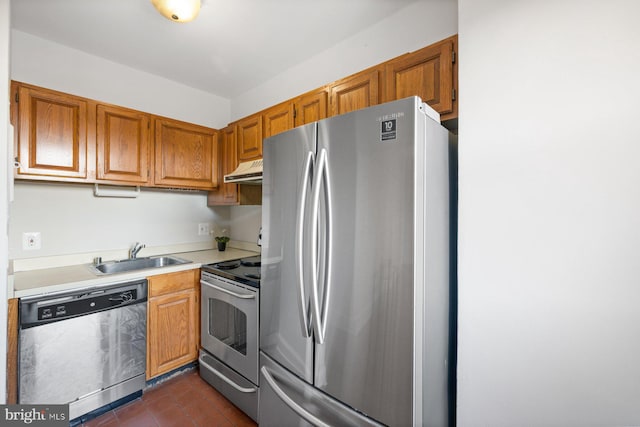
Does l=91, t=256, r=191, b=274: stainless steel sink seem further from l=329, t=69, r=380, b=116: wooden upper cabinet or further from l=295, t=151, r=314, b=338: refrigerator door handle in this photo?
l=329, t=69, r=380, b=116: wooden upper cabinet

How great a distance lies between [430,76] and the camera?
132 cm

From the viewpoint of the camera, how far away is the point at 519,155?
100cm

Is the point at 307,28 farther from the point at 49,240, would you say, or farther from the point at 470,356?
the point at 49,240

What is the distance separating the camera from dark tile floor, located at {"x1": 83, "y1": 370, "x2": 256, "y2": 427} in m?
1.69

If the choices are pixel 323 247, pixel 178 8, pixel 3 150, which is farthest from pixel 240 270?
pixel 178 8

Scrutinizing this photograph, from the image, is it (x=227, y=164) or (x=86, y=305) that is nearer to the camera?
(x=86, y=305)

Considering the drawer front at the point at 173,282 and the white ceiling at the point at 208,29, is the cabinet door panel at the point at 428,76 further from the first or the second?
the drawer front at the point at 173,282

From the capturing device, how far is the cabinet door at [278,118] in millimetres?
1948

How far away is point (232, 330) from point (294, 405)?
749 millimetres

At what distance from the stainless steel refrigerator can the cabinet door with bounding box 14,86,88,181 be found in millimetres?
1606

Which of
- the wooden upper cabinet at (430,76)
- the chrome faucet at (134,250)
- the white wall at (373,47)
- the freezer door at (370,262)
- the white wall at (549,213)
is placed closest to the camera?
the white wall at (549,213)

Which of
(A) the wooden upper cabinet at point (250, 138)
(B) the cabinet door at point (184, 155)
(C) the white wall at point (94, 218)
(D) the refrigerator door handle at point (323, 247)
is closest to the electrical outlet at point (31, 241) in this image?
(C) the white wall at point (94, 218)

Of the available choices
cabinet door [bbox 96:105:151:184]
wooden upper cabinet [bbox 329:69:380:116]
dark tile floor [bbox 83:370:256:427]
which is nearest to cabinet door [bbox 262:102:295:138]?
wooden upper cabinet [bbox 329:69:380:116]

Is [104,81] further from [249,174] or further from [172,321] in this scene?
[172,321]
